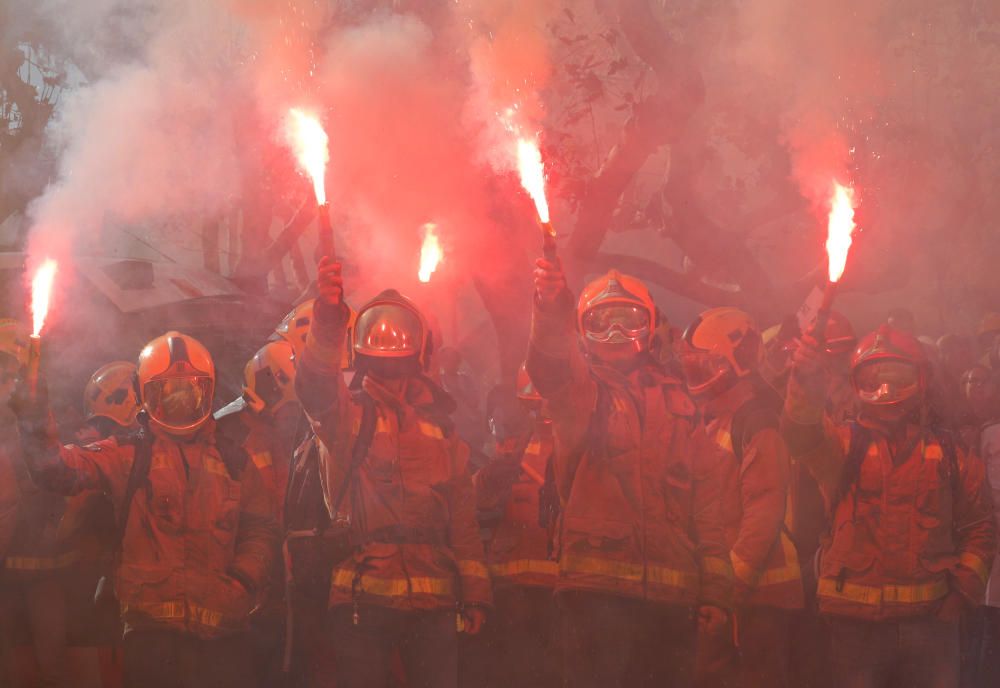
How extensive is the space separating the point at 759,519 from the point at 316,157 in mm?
2709

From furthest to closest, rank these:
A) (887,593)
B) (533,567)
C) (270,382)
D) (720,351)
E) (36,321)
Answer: (270,382) → (533,567) → (720,351) → (887,593) → (36,321)

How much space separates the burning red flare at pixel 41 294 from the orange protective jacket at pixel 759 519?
10.6ft

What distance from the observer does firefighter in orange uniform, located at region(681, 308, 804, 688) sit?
5.62 metres

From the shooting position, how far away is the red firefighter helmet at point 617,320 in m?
5.69

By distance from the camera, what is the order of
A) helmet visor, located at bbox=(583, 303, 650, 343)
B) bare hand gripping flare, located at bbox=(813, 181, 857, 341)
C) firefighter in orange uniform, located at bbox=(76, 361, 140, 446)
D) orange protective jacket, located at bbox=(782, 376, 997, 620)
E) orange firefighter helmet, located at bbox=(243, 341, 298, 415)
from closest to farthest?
bare hand gripping flare, located at bbox=(813, 181, 857, 341) < orange protective jacket, located at bbox=(782, 376, 997, 620) < helmet visor, located at bbox=(583, 303, 650, 343) < orange firefighter helmet, located at bbox=(243, 341, 298, 415) < firefighter in orange uniform, located at bbox=(76, 361, 140, 446)

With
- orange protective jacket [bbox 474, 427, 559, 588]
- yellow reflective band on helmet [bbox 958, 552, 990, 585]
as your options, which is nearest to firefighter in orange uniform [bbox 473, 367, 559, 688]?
orange protective jacket [bbox 474, 427, 559, 588]

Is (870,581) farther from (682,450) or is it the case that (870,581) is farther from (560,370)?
(560,370)

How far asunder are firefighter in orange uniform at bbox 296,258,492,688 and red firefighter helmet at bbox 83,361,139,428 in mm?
2350

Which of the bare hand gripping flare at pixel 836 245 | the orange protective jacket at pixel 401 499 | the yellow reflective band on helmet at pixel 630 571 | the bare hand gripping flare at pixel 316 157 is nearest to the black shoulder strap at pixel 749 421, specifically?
the yellow reflective band on helmet at pixel 630 571

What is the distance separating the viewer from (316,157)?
4.88m

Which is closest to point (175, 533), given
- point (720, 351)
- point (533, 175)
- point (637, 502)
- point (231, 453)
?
point (231, 453)

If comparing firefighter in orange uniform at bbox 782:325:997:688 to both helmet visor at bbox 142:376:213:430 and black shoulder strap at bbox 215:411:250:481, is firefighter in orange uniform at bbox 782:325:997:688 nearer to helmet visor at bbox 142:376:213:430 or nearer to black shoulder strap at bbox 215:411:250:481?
black shoulder strap at bbox 215:411:250:481

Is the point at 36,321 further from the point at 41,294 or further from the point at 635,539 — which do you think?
the point at 635,539

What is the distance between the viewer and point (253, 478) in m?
5.83
